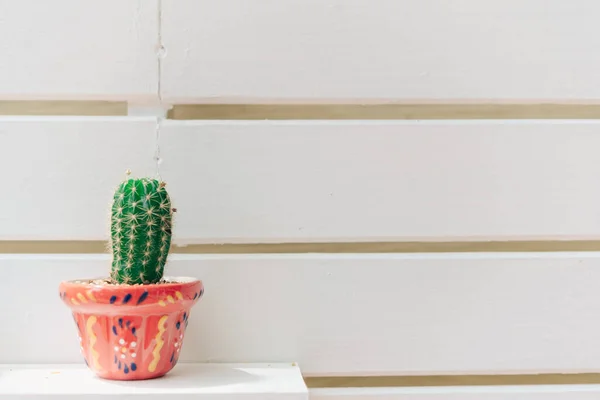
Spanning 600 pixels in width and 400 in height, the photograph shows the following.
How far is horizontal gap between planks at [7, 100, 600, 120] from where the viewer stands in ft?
3.06

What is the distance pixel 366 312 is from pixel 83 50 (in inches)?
21.4

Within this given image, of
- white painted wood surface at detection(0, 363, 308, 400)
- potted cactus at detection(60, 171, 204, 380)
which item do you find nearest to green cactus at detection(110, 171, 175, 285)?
potted cactus at detection(60, 171, 204, 380)

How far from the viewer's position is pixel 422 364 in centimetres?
95

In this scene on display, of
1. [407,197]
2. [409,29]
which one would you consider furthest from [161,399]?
[409,29]

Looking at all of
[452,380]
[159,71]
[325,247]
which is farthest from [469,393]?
[159,71]

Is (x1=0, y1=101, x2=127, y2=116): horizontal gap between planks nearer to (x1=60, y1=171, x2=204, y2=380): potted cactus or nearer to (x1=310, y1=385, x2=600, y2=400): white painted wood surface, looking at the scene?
(x1=60, y1=171, x2=204, y2=380): potted cactus

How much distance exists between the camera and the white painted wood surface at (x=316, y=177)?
3.03 ft

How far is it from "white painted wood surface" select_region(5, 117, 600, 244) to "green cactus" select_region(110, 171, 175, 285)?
0.43 feet

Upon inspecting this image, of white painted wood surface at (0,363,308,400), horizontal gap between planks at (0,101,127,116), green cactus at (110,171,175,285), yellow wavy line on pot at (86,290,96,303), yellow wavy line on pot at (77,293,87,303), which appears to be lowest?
white painted wood surface at (0,363,308,400)

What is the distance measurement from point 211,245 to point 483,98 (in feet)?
1.46

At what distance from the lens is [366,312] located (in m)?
0.94

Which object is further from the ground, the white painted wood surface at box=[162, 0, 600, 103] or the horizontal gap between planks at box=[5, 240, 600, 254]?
the white painted wood surface at box=[162, 0, 600, 103]

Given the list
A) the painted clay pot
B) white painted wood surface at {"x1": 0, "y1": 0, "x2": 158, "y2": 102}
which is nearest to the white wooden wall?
white painted wood surface at {"x1": 0, "y1": 0, "x2": 158, "y2": 102}

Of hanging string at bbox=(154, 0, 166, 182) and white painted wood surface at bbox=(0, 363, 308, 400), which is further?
hanging string at bbox=(154, 0, 166, 182)
